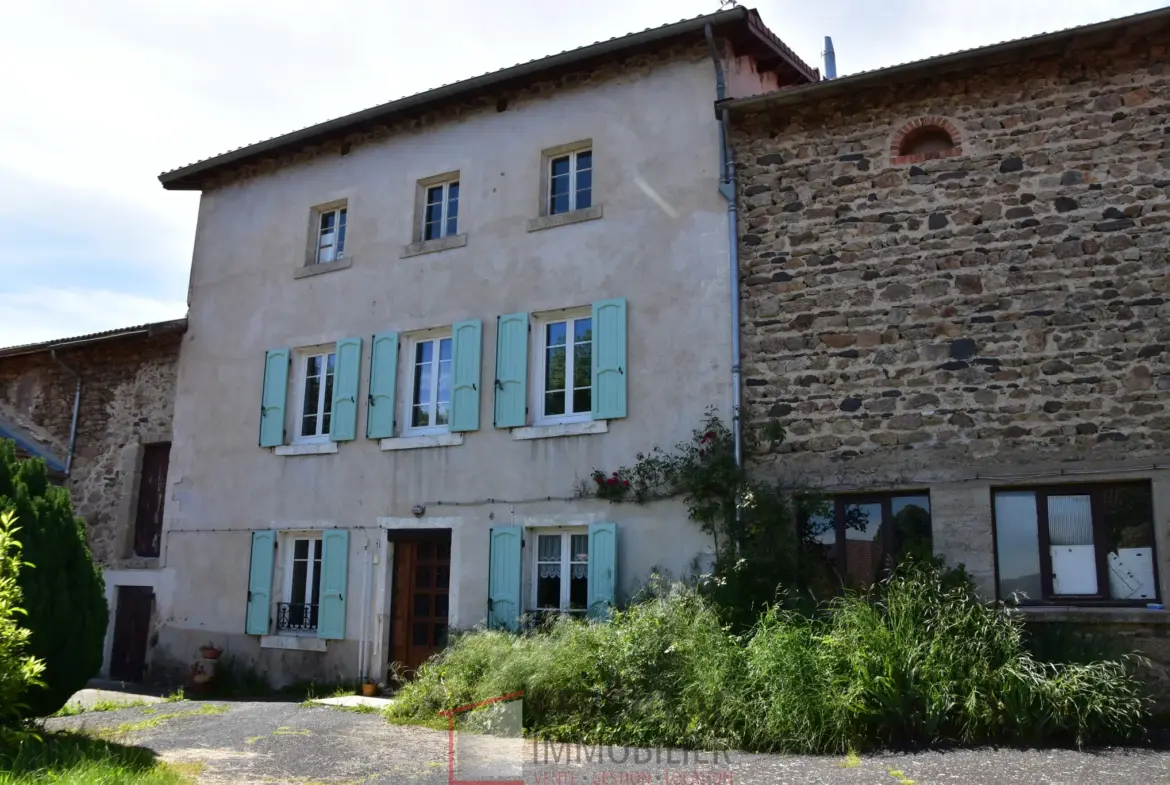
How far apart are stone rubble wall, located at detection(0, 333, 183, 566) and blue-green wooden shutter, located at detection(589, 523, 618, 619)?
274 inches

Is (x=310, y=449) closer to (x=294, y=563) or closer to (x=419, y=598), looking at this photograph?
(x=294, y=563)

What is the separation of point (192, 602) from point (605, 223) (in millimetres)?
7256

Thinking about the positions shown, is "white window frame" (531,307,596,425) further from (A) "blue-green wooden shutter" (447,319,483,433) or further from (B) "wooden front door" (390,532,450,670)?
(B) "wooden front door" (390,532,450,670)

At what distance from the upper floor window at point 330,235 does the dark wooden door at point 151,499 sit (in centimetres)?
352

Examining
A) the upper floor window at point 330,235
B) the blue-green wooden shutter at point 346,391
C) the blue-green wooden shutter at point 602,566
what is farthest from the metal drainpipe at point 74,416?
the blue-green wooden shutter at point 602,566

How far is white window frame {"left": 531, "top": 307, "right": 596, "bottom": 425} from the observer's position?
415 inches

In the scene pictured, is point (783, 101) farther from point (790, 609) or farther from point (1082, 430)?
point (790, 609)

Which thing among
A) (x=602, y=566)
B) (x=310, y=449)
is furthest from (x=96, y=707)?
(x=602, y=566)

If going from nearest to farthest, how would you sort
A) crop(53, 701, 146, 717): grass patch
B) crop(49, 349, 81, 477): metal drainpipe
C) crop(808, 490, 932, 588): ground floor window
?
crop(808, 490, 932, 588): ground floor window < crop(53, 701, 146, 717): grass patch < crop(49, 349, 81, 477): metal drainpipe

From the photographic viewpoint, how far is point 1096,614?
788cm

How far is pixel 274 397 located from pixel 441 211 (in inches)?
125

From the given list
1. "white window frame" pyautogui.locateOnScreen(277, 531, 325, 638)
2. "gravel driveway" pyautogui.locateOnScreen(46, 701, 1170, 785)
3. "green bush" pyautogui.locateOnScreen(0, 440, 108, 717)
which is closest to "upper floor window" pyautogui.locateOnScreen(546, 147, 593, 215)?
"white window frame" pyautogui.locateOnScreen(277, 531, 325, 638)

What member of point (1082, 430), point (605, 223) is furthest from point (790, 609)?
point (605, 223)

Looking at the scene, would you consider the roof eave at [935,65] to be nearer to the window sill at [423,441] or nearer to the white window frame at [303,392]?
the window sill at [423,441]
